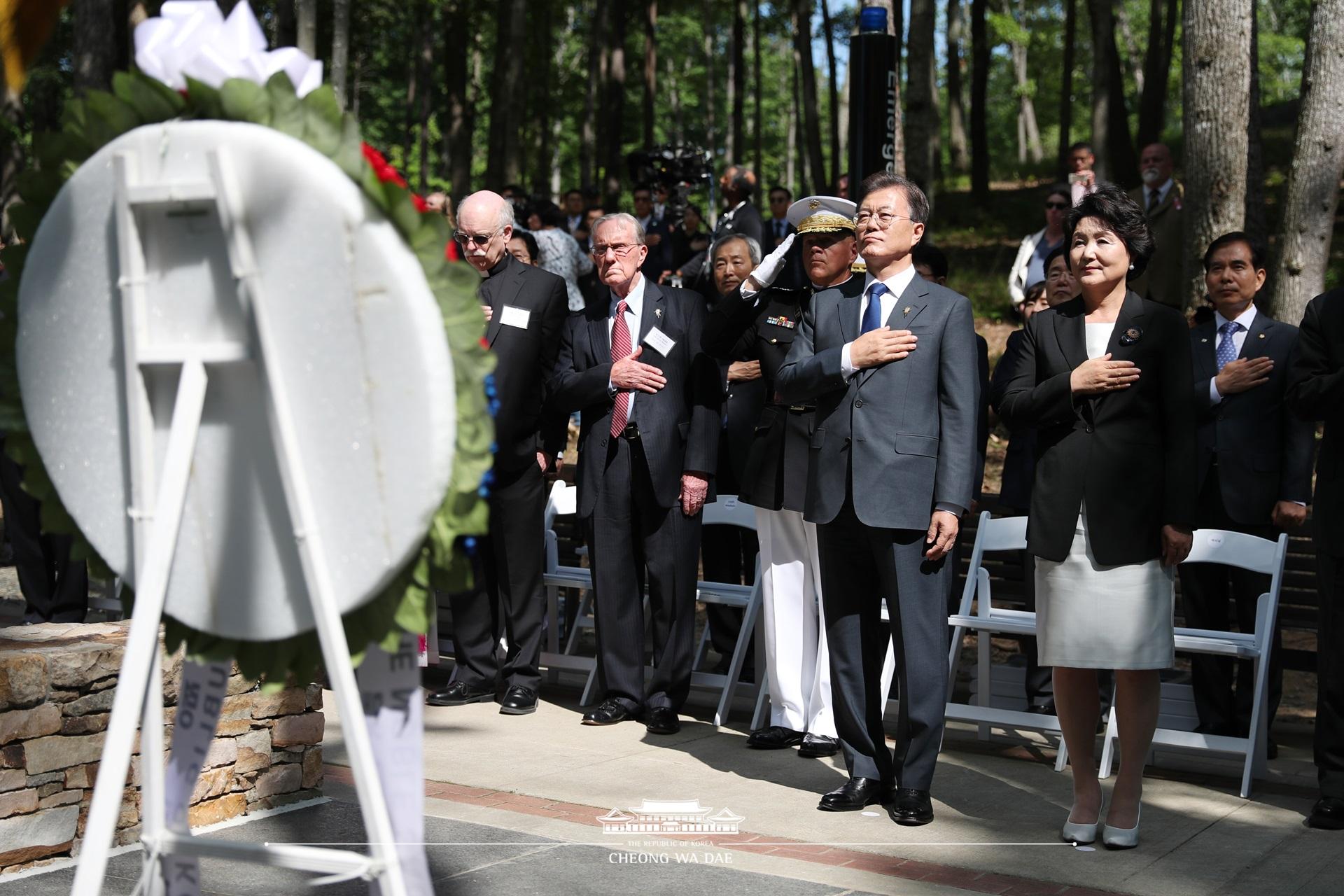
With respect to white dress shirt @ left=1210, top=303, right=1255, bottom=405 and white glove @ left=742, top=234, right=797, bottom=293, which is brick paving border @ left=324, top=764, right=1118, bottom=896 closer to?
white glove @ left=742, top=234, right=797, bottom=293

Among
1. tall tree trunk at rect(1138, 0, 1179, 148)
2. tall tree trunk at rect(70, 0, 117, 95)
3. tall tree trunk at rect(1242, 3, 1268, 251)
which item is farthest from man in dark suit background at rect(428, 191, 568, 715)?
tall tree trunk at rect(1138, 0, 1179, 148)

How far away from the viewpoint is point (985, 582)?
7203 millimetres

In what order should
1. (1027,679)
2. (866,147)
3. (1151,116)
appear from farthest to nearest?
(1151,116)
(866,147)
(1027,679)

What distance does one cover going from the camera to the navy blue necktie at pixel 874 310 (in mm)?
5832

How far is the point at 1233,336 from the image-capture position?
6.99 m

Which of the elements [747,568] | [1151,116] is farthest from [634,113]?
[747,568]

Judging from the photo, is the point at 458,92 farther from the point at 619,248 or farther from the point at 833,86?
the point at 619,248

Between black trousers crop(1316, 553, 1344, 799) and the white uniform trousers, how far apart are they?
74.9 inches

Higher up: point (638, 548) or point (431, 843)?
point (638, 548)

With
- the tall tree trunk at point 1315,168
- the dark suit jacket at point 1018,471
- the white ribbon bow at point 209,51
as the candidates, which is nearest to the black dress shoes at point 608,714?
the dark suit jacket at point 1018,471

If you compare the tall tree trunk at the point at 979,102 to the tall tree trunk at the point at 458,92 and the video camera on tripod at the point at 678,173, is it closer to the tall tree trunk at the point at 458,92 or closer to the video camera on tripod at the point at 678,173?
the tall tree trunk at the point at 458,92

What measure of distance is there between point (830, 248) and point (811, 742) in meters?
2.24

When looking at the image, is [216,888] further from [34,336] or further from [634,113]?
[634,113]

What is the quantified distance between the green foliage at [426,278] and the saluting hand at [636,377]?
170 inches
